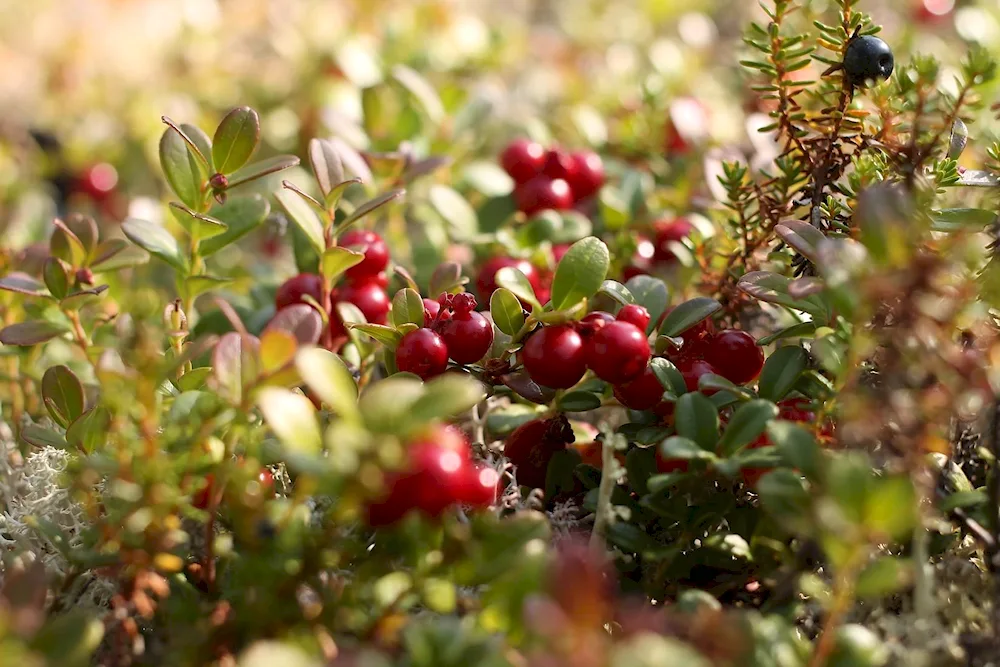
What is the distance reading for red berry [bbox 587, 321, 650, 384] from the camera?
1.01 metres

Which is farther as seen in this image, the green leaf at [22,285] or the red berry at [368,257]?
the red berry at [368,257]

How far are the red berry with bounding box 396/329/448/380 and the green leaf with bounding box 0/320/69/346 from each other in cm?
47

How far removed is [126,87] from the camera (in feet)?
8.62

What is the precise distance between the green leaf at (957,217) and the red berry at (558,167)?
73cm

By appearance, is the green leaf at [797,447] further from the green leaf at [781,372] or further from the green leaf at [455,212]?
the green leaf at [455,212]

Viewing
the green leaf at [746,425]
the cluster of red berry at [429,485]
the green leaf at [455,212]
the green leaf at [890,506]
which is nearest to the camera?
the green leaf at [890,506]

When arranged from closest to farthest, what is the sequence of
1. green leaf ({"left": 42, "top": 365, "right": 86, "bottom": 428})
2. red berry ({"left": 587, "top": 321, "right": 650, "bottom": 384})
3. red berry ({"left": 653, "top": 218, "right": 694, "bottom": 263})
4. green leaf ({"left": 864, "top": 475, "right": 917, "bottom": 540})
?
green leaf ({"left": 864, "top": 475, "right": 917, "bottom": 540}) → red berry ({"left": 587, "top": 321, "right": 650, "bottom": 384}) → green leaf ({"left": 42, "top": 365, "right": 86, "bottom": 428}) → red berry ({"left": 653, "top": 218, "right": 694, "bottom": 263})

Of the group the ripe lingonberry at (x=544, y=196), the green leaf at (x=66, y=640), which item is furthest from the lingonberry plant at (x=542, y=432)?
the ripe lingonberry at (x=544, y=196)

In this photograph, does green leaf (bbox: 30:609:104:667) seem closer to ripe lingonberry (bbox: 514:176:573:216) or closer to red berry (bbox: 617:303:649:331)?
red berry (bbox: 617:303:649:331)

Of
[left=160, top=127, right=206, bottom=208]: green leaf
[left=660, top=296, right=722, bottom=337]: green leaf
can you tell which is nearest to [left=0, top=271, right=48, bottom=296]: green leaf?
[left=160, top=127, right=206, bottom=208]: green leaf

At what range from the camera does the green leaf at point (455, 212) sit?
1.61 m

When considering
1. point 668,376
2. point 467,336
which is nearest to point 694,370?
point 668,376

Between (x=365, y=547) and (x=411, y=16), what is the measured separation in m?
2.02

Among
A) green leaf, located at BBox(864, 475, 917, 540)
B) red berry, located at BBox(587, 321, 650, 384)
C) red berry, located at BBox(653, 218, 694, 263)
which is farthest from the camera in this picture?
red berry, located at BBox(653, 218, 694, 263)
